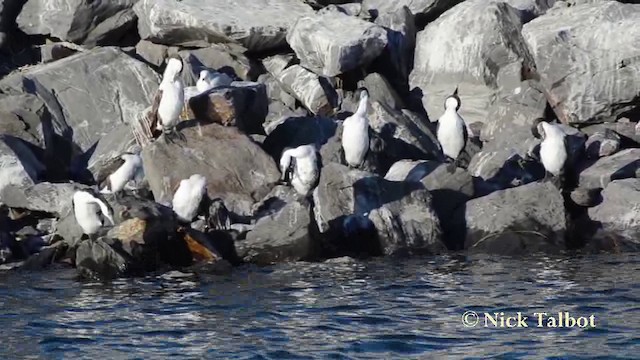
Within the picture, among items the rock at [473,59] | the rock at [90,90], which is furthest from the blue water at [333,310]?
the rock at [473,59]

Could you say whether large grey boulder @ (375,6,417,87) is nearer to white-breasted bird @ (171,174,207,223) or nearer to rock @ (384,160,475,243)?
rock @ (384,160,475,243)

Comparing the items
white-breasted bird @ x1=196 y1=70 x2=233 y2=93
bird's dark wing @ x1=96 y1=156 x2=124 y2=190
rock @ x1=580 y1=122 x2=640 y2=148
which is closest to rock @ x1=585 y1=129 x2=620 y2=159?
rock @ x1=580 y1=122 x2=640 y2=148

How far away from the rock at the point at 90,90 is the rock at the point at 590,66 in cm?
620

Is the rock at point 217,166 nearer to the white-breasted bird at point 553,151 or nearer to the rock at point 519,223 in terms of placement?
the rock at point 519,223

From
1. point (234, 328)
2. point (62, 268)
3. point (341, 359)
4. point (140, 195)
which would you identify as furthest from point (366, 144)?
point (341, 359)

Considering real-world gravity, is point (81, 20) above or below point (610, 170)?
above

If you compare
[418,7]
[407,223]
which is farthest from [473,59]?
[407,223]

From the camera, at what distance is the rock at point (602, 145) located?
723 inches

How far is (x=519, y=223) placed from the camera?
1616cm

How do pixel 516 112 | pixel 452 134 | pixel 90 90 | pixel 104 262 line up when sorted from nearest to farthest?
pixel 104 262
pixel 452 134
pixel 516 112
pixel 90 90

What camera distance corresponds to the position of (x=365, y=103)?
17578mm

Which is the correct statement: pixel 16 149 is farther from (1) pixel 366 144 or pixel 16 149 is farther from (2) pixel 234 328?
(2) pixel 234 328

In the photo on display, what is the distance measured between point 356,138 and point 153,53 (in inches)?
219

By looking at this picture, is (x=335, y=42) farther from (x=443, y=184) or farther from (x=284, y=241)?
(x=284, y=241)
